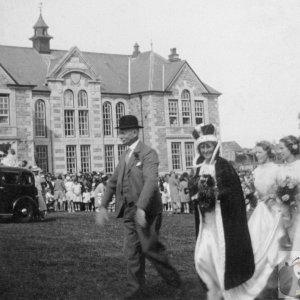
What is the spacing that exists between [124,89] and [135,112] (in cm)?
195

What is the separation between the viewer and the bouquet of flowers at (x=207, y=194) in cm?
751

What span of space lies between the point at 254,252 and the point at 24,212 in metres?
14.0

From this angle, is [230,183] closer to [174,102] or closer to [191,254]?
[191,254]

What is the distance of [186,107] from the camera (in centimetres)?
4984

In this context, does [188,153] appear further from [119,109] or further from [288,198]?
[288,198]

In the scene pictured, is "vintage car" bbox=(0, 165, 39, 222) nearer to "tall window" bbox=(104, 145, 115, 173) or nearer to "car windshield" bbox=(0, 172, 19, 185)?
"car windshield" bbox=(0, 172, 19, 185)

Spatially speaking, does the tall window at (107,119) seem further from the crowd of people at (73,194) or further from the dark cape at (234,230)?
the dark cape at (234,230)

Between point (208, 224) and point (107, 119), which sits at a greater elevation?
point (107, 119)

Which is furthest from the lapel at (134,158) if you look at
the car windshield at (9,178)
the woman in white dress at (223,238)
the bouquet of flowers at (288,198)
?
the car windshield at (9,178)

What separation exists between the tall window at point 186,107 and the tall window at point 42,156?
11.2 metres

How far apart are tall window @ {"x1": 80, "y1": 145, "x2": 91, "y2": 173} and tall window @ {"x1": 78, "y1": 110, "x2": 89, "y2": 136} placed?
993 mm

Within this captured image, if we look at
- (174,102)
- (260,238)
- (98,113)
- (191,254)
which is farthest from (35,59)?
(260,238)

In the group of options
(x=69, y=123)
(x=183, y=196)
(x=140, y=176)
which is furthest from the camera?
(x=69, y=123)

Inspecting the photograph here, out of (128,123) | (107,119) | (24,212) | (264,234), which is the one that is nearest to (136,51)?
(107,119)
